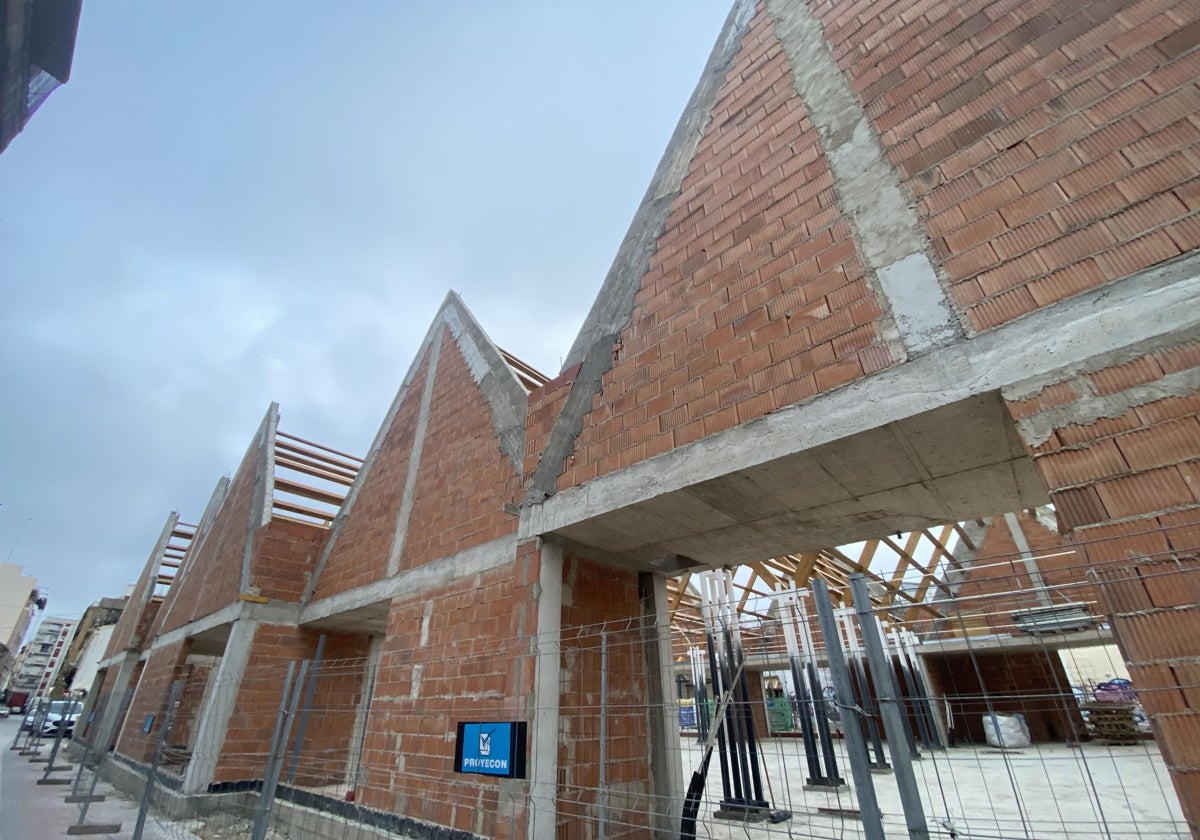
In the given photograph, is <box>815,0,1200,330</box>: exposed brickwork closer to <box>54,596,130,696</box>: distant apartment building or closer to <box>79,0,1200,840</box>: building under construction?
<box>79,0,1200,840</box>: building under construction

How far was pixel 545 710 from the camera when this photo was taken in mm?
4219

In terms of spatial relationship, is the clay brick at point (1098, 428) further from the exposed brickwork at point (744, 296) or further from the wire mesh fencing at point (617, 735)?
the exposed brickwork at point (744, 296)

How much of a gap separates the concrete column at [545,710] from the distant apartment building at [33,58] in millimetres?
14182

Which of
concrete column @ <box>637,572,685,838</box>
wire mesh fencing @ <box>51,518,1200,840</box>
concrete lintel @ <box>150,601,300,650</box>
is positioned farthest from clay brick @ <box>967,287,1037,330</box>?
concrete lintel @ <box>150,601,300,650</box>

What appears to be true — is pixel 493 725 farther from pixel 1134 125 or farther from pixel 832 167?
pixel 1134 125

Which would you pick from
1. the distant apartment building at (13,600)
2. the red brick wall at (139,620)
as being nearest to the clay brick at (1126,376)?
the red brick wall at (139,620)

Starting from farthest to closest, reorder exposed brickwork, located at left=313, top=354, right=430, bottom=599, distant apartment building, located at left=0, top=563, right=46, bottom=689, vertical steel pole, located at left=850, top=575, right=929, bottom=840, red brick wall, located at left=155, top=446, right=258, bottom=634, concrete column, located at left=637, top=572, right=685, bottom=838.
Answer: distant apartment building, located at left=0, top=563, right=46, bottom=689
red brick wall, located at left=155, top=446, right=258, bottom=634
exposed brickwork, located at left=313, top=354, right=430, bottom=599
concrete column, located at left=637, top=572, right=685, bottom=838
vertical steel pole, located at left=850, top=575, right=929, bottom=840

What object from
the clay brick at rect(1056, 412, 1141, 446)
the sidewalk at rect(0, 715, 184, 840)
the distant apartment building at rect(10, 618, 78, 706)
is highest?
the distant apartment building at rect(10, 618, 78, 706)

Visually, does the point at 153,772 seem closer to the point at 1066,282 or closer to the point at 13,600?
the point at 1066,282

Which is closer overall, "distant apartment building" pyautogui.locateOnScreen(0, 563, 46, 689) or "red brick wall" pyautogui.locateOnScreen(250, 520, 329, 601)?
"red brick wall" pyautogui.locateOnScreen(250, 520, 329, 601)

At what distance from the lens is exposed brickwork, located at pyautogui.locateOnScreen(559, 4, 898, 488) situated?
137 inches

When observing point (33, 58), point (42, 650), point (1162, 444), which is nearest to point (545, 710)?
point (1162, 444)

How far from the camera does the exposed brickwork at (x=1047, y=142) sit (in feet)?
8.75

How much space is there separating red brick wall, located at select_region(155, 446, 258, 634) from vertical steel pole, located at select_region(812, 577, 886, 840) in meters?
10.2
